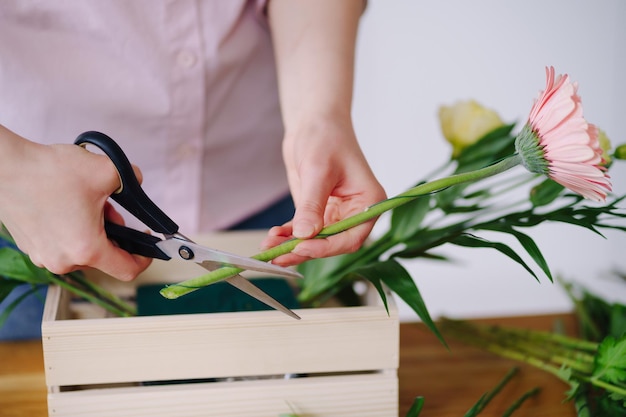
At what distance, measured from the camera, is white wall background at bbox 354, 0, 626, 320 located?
158cm

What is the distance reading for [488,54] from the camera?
1.62 metres

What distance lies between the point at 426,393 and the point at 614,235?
1320 millimetres

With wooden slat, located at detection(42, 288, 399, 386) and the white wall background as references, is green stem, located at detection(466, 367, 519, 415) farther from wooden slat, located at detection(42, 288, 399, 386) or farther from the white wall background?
the white wall background

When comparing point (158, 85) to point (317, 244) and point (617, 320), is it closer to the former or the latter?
point (317, 244)

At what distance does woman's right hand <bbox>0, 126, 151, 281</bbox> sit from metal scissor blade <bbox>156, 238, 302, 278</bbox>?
4 centimetres

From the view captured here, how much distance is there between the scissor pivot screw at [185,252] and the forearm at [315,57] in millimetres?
158

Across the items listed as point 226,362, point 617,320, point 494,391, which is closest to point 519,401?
point 494,391

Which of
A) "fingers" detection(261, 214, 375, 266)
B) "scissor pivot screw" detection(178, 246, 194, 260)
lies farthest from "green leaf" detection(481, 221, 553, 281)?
"scissor pivot screw" detection(178, 246, 194, 260)

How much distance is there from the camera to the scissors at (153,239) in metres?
0.44

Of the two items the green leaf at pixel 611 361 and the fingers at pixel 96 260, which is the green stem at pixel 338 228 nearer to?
the fingers at pixel 96 260

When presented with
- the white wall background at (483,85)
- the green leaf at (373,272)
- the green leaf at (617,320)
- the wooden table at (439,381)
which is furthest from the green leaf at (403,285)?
the white wall background at (483,85)

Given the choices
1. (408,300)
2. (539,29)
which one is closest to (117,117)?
(408,300)

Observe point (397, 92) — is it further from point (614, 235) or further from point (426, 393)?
point (426, 393)

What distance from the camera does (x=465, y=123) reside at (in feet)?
1.99
